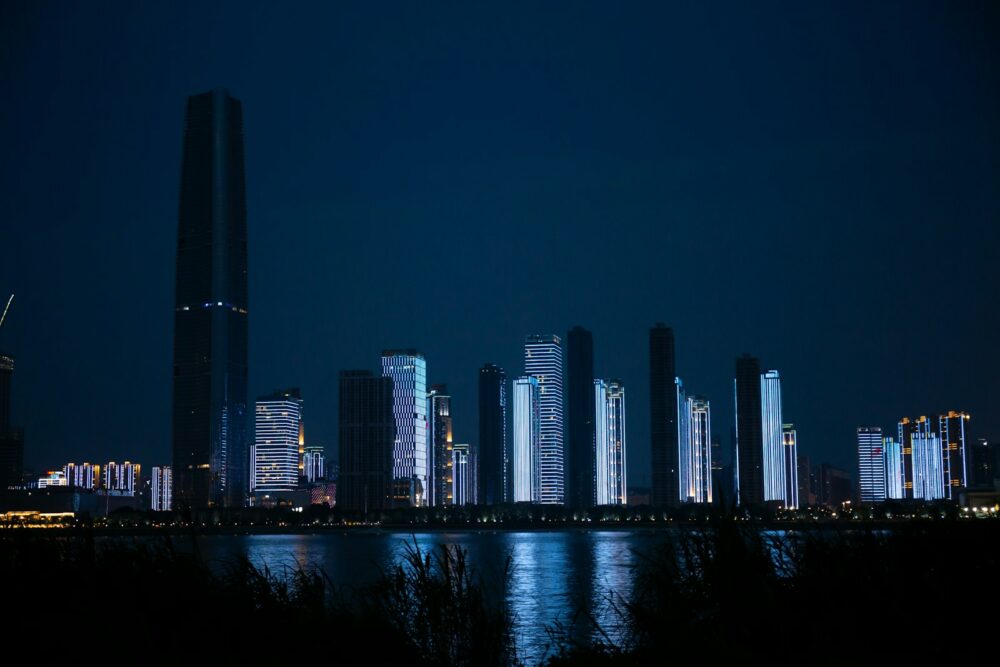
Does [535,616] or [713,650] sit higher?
[713,650]

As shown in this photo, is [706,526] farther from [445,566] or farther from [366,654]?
[366,654]

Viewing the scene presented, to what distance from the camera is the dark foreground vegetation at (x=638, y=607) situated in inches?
735

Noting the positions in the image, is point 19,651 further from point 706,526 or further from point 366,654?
point 706,526

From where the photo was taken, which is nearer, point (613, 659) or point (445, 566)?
point (613, 659)

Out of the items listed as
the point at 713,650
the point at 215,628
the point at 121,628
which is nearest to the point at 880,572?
the point at 713,650

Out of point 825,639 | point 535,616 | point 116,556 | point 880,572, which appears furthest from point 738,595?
point 535,616

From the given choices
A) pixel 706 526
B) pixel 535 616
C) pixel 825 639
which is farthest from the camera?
pixel 535 616

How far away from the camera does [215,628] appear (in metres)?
20.7

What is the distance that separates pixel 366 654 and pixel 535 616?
33501mm

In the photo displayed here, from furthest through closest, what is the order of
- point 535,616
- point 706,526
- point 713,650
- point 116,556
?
1. point 535,616
2. point 116,556
3. point 706,526
4. point 713,650

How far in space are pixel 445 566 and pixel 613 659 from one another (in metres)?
4.08

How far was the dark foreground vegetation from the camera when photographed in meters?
18.7

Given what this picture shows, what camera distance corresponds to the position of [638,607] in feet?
67.2

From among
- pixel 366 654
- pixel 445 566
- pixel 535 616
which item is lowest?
pixel 535 616
